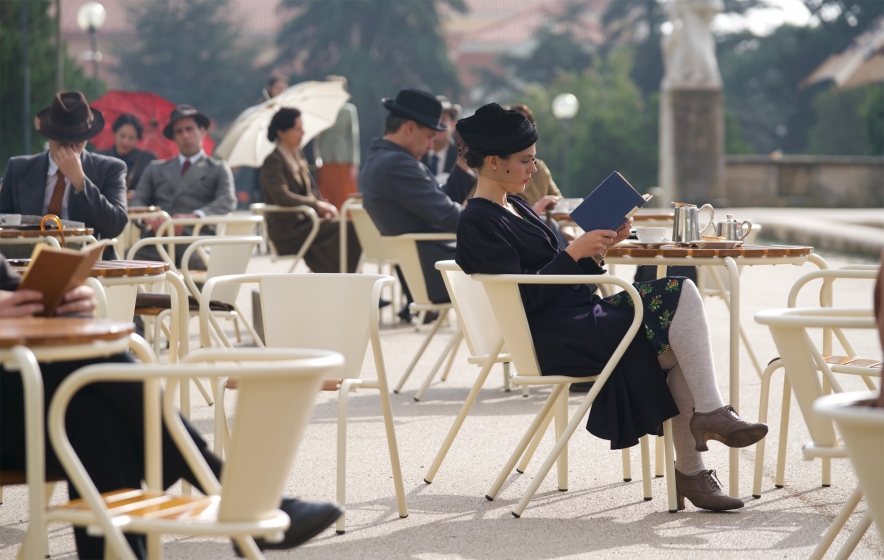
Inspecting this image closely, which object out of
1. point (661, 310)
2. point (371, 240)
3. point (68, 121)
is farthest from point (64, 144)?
point (661, 310)

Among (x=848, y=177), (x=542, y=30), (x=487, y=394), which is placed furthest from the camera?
(x=542, y=30)

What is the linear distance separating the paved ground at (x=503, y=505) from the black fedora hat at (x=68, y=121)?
1.46 metres

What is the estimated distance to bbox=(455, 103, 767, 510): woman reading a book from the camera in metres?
3.90

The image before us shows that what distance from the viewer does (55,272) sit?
8.80ft

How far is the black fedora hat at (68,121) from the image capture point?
20.4ft

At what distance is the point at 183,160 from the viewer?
8711 mm

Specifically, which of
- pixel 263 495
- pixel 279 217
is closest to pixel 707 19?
pixel 279 217

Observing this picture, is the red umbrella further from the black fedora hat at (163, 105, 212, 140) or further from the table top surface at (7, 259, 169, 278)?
the table top surface at (7, 259, 169, 278)

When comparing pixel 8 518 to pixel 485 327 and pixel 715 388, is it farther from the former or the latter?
pixel 715 388

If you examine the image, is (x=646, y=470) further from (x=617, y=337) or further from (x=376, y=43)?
(x=376, y=43)

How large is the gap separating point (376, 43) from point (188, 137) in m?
47.3

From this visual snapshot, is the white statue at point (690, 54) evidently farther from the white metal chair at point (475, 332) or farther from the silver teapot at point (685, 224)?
the white metal chair at point (475, 332)

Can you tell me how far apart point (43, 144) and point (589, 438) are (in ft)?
56.7

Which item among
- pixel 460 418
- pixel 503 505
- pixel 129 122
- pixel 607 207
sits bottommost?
pixel 503 505
